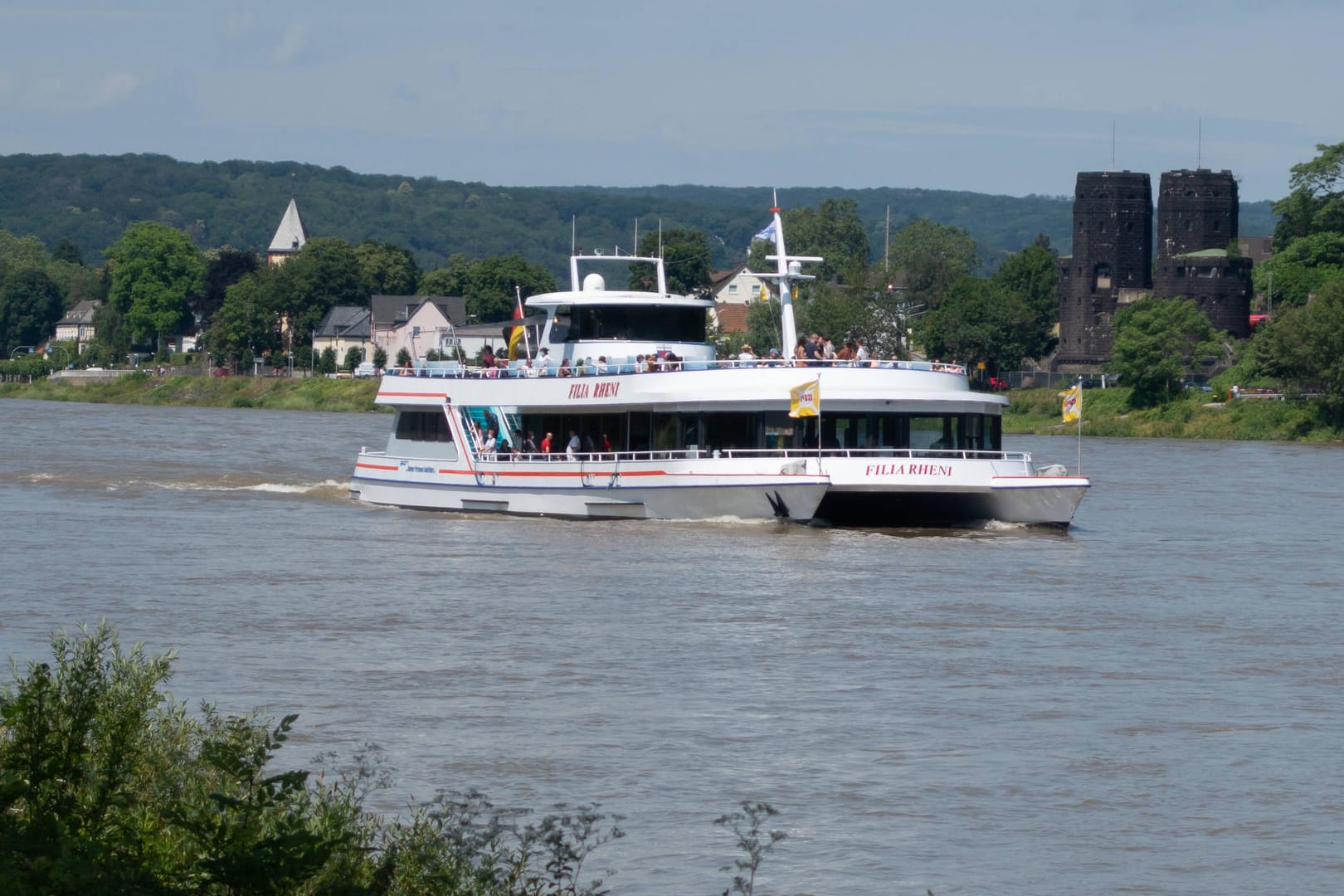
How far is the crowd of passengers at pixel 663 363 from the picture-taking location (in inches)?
1289

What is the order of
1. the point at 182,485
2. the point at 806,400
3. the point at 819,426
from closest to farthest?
the point at 806,400 → the point at 819,426 → the point at 182,485

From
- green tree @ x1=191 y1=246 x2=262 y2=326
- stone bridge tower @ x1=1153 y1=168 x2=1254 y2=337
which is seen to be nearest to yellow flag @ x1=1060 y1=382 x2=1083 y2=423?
stone bridge tower @ x1=1153 y1=168 x2=1254 y2=337

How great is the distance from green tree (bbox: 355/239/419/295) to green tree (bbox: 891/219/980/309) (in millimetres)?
39129

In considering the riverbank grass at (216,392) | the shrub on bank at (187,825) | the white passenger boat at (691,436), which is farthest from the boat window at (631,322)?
the riverbank grass at (216,392)

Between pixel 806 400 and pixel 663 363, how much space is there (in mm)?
3947

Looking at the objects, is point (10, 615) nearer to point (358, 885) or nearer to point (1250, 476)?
point (358, 885)

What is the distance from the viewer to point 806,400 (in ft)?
102

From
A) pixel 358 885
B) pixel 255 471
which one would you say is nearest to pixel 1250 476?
pixel 255 471

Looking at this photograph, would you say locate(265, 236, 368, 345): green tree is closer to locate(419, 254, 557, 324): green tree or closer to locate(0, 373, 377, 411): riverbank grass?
locate(419, 254, 557, 324): green tree

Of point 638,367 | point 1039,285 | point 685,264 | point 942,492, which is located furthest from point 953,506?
point 1039,285

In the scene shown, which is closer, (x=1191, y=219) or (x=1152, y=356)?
(x=1152, y=356)

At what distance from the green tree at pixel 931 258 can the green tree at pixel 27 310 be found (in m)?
80.9

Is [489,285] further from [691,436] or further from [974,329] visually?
[691,436]

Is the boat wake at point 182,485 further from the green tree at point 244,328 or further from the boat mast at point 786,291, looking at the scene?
the green tree at point 244,328
